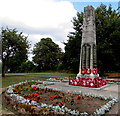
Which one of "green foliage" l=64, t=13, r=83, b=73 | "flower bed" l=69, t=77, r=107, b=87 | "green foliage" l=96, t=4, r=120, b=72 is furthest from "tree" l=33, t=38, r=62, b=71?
"flower bed" l=69, t=77, r=107, b=87

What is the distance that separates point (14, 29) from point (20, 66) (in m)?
24.2

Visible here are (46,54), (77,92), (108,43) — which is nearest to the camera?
(77,92)

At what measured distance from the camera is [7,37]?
15.7m

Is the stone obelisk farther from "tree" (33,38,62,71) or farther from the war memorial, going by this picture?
"tree" (33,38,62,71)

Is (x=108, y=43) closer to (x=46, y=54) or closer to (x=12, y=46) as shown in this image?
(x=12, y=46)

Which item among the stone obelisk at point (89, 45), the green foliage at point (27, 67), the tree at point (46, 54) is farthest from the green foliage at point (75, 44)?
the green foliage at point (27, 67)

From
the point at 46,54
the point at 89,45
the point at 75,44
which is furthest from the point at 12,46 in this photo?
the point at 46,54

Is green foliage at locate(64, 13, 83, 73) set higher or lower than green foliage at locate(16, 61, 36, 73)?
higher

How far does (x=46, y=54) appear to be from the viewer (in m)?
33.9

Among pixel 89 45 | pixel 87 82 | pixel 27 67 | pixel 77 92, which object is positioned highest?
pixel 89 45

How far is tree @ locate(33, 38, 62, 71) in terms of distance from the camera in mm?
34125

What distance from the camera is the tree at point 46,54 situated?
112 ft

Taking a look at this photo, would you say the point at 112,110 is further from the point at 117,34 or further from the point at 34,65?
the point at 34,65

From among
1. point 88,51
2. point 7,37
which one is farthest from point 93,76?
point 7,37
